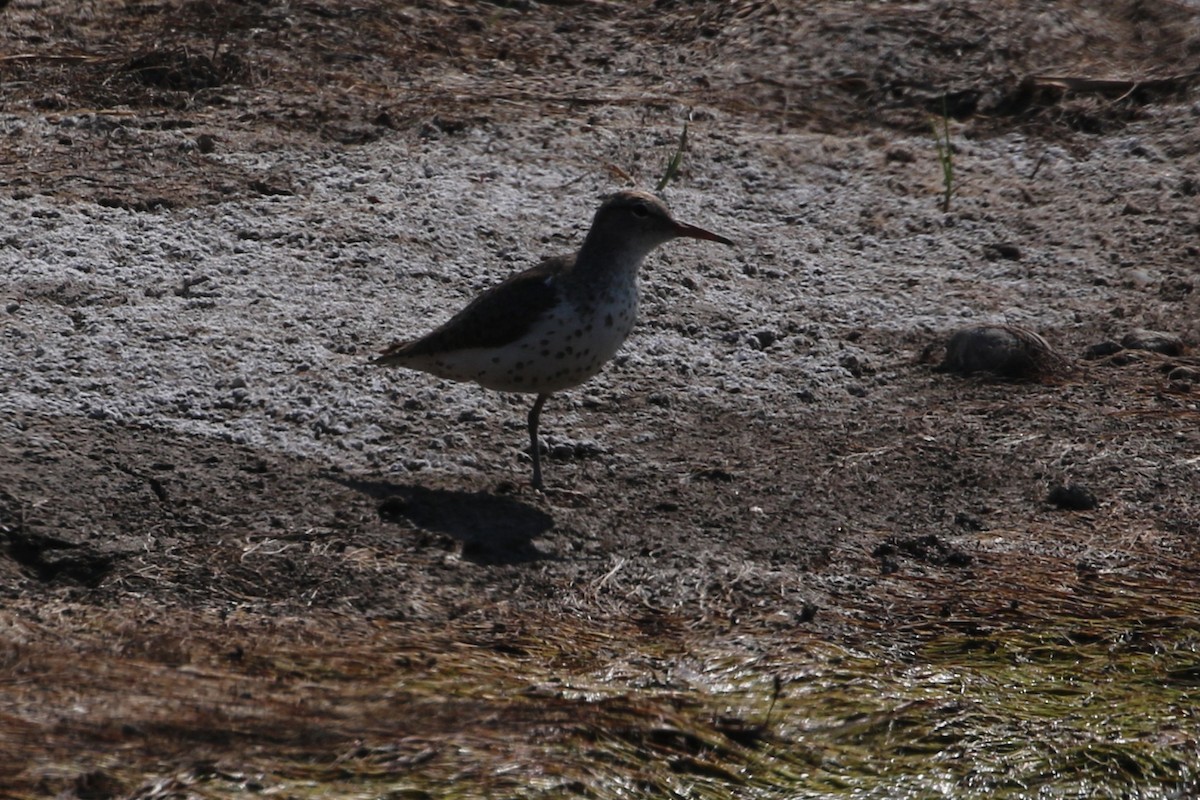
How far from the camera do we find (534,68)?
10.3 metres

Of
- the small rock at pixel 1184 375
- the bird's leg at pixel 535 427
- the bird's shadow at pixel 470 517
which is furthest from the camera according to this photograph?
the small rock at pixel 1184 375

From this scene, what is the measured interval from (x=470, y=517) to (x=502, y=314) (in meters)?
0.88

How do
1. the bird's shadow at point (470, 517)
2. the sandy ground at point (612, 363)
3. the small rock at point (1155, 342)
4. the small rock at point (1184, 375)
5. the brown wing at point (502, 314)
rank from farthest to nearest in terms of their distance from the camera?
the small rock at point (1155, 342) < the small rock at point (1184, 375) < the brown wing at point (502, 314) < the bird's shadow at point (470, 517) < the sandy ground at point (612, 363)

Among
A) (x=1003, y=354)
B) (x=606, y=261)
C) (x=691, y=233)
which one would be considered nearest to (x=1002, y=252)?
(x=1003, y=354)

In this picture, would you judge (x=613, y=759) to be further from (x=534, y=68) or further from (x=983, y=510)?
(x=534, y=68)

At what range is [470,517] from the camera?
6586mm

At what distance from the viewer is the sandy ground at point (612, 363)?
6.03 meters

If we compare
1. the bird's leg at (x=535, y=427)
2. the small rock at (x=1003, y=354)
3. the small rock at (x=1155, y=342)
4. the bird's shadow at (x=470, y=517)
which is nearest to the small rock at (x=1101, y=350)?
the small rock at (x=1155, y=342)

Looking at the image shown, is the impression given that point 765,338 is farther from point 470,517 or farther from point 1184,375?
point 470,517

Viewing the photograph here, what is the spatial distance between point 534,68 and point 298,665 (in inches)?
224

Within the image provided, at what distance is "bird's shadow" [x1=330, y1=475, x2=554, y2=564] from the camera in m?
6.36

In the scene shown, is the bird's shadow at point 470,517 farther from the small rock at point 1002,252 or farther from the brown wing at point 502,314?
the small rock at point 1002,252

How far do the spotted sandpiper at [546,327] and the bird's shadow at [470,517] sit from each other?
1.02 ft

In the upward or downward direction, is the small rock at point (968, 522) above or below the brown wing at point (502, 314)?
below
